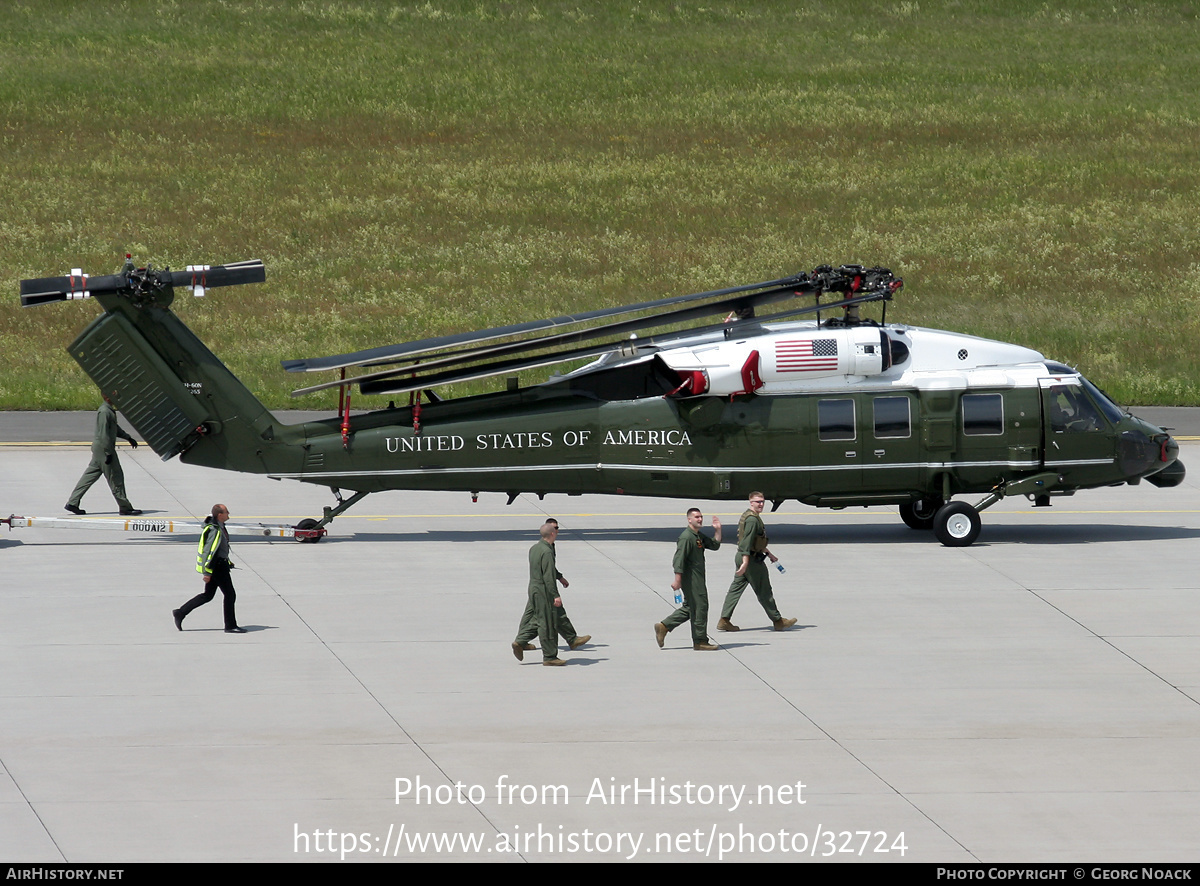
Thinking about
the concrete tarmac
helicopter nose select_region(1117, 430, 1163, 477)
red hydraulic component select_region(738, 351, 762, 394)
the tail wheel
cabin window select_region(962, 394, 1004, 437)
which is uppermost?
red hydraulic component select_region(738, 351, 762, 394)

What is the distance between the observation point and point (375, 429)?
20672 mm

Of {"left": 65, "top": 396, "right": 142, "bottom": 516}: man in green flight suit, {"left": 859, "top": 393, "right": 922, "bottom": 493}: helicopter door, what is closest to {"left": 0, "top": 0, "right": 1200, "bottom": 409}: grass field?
{"left": 65, "top": 396, "right": 142, "bottom": 516}: man in green flight suit

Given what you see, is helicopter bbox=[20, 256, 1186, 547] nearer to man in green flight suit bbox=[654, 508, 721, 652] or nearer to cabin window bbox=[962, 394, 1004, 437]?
cabin window bbox=[962, 394, 1004, 437]

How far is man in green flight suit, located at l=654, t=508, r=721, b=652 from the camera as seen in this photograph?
15.6m

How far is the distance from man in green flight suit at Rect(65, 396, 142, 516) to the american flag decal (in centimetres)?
950

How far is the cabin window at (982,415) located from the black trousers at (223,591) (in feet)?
32.9

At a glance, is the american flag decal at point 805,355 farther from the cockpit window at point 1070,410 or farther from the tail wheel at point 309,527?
the tail wheel at point 309,527

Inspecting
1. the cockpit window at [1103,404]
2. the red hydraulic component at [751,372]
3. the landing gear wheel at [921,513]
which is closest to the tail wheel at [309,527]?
the red hydraulic component at [751,372]

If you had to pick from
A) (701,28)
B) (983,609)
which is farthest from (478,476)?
(701,28)

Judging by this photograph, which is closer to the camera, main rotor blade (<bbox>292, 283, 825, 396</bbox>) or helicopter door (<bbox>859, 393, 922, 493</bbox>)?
main rotor blade (<bbox>292, 283, 825, 396</bbox>)

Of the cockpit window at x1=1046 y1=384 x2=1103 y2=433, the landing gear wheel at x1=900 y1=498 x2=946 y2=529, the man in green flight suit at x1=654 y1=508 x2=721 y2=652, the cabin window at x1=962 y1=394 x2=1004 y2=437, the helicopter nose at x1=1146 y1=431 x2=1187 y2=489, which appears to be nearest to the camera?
the man in green flight suit at x1=654 y1=508 x2=721 y2=652

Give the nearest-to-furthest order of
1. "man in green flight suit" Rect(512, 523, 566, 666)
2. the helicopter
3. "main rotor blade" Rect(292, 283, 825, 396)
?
"man in green flight suit" Rect(512, 523, 566, 666) < "main rotor blade" Rect(292, 283, 825, 396) < the helicopter

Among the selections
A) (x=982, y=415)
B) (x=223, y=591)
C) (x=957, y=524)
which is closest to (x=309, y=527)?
(x=223, y=591)

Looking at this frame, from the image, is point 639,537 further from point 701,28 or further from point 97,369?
point 701,28
